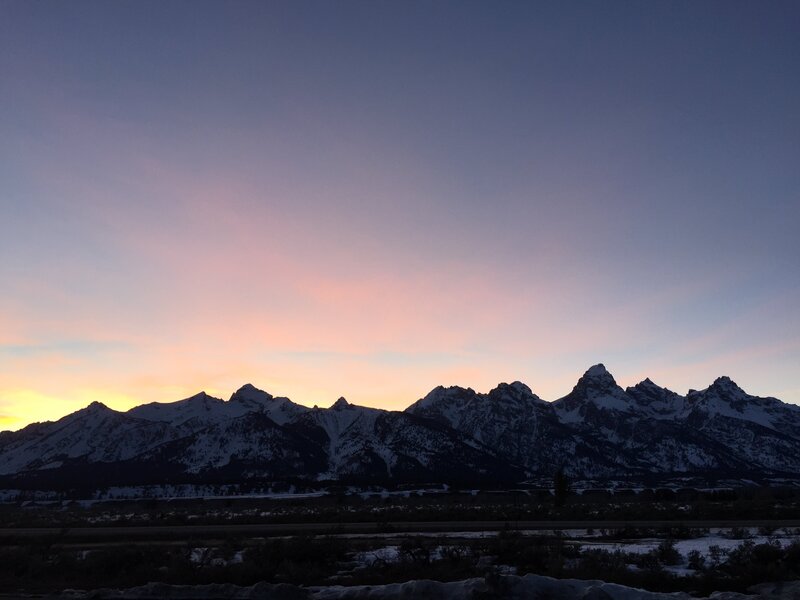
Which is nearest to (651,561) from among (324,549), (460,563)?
(460,563)

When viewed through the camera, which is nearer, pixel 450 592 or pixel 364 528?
pixel 450 592

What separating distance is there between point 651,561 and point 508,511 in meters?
28.3

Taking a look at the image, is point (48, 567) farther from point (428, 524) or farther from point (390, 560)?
point (428, 524)

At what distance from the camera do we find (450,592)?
15.2 meters

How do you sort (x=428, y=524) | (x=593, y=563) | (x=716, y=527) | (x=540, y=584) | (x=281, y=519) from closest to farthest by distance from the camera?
(x=540, y=584), (x=593, y=563), (x=716, y=527), (x=428, y=524), (x=281, y=519)

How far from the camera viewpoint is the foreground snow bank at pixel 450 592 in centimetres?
1462

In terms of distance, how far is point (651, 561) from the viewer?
20094mm

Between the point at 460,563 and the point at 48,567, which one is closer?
the point at 460,563

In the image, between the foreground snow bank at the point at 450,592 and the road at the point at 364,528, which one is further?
the road at the point at 364,528

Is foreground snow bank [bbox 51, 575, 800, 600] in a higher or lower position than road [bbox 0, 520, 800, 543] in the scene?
higher

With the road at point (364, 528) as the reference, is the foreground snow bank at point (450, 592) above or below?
above

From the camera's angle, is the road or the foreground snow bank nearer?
the foreground snow bank

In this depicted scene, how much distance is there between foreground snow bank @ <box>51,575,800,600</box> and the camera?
1462 cm

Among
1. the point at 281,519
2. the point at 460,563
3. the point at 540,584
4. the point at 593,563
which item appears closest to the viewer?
the point at 540,584
